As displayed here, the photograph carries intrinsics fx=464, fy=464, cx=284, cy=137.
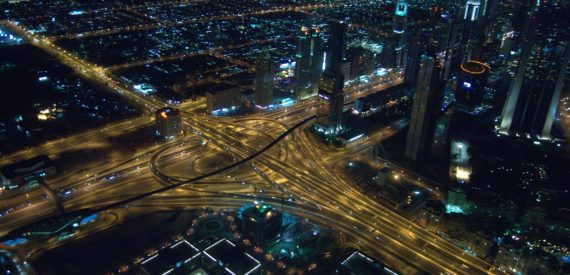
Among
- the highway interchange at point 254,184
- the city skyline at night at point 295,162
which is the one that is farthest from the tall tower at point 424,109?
the highway interchange at point 254,184

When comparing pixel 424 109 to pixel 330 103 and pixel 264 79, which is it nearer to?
pixel 330 103

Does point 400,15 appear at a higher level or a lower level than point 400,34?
higher

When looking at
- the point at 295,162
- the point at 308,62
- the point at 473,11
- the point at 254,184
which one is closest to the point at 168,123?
the point at 254,184

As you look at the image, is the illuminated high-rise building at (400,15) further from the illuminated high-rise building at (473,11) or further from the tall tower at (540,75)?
the tall tower at (540,75)

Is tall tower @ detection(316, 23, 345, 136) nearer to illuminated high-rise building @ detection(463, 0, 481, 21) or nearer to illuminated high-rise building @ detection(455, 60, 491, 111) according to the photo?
illuminated high-rise building @ detection(455, 60, 491, 111)

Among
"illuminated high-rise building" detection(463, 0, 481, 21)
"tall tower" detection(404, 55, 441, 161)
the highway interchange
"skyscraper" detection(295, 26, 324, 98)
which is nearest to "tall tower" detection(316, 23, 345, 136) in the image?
the highway interchange

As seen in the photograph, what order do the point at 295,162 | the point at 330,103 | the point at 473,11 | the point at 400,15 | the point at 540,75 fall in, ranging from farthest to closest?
1. the point at 400,15
2. the point at 473,11
3. the point at 540,75
4. the point at 330,103
5. the point at 295,162
